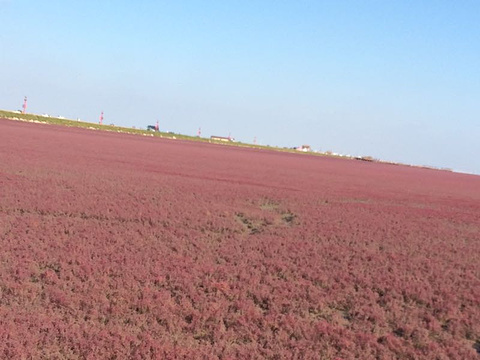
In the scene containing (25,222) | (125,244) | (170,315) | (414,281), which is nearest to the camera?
(170,315)

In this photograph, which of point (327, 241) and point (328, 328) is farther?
point (327, 241)

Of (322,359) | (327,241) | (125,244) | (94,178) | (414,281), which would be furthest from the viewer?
(94,178)

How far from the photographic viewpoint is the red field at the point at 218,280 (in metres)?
7.38

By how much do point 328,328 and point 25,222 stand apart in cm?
861

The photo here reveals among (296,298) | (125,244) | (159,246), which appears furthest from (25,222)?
(296,298)

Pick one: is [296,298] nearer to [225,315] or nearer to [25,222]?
[225,315]

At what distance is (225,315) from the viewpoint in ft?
27.3

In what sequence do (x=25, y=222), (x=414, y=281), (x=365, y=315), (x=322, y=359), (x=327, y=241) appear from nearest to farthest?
(x=322, y=359) < (x=365, y=315) < (x=414, y=281) < (x=25, y=222) < (x=327, y=241)

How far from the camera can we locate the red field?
7375 mm

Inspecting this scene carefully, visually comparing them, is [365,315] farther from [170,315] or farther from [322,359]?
[170,315]

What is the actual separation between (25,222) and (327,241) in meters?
8.57

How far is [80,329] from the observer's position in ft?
23.8

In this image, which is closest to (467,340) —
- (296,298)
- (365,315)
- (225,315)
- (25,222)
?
(365,315)

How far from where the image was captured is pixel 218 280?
9.85m
